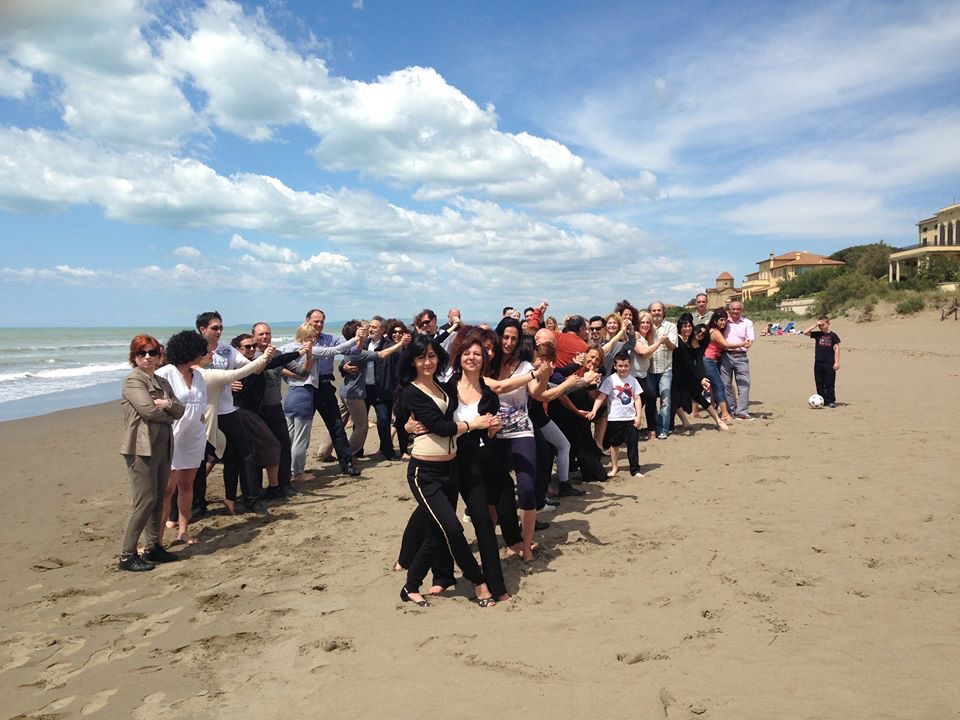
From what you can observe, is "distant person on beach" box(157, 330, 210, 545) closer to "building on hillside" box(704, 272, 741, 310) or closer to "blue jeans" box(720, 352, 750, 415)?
"blue jeans" box(720, 352, 750, 415)

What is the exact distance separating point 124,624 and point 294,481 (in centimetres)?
359

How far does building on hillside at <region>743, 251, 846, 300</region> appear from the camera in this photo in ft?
266

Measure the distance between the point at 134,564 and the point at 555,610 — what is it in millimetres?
3388

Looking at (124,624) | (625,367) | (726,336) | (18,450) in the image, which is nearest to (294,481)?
(124,624)

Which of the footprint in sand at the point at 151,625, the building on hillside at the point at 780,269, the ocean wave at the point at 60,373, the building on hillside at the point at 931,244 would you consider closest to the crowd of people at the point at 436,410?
the footprint in sand at the point at 151,625

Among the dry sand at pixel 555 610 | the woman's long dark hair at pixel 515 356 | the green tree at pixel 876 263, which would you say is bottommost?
the dry sand at pixel 555 610

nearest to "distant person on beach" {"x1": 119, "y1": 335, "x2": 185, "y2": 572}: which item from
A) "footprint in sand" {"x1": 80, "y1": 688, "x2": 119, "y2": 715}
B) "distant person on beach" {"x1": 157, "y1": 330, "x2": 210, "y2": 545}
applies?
"distant person on beach" {"x1": 157, "y1": 330, "x2": 210, "y2": 545}

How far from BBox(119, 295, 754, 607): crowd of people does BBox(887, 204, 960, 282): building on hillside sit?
47.9 meters

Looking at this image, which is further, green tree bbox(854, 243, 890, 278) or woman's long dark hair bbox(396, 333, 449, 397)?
green tree bbox(854, 243, 890, 278)

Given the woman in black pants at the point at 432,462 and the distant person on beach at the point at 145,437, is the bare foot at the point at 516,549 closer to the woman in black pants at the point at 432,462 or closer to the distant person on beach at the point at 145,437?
the woman in black pants at the point at 432,462

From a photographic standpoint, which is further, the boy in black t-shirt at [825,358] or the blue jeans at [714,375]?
the boy in black t-shirt at [825,358]

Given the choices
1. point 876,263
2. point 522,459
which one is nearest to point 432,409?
point 522,459

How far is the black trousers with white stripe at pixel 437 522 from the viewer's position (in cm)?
412

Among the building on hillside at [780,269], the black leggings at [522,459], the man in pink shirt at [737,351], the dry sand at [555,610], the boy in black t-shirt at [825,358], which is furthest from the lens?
the building on hillside at [780,269]
